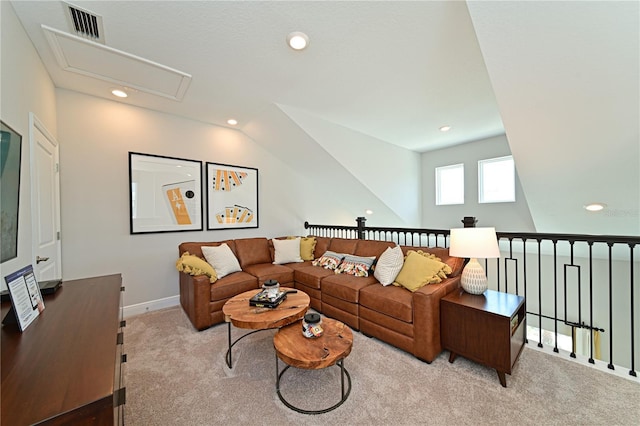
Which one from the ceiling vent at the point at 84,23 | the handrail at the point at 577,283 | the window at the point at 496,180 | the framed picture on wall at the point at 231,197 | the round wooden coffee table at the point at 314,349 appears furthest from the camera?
the window at the point at 496,180

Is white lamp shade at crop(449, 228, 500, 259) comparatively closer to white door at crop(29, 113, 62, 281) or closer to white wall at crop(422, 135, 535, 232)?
white wall at crop(422, 135, 535, 232)

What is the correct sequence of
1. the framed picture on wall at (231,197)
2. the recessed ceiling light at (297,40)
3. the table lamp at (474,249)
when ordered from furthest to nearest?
the framed picture on wall at (231,197)
the table lamp at (474,249)
the recessed ceiling light at (297,40)

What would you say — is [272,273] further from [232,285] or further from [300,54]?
[300,54]

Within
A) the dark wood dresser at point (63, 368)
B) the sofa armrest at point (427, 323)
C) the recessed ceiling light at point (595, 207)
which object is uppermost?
the recessed ceiling light at point (595, 207)

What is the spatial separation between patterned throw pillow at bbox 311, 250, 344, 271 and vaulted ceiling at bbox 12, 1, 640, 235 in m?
1.98

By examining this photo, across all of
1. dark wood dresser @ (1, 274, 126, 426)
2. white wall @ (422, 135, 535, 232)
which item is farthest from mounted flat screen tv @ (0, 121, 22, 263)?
A: white wall @ (422, 135, 535, 232)

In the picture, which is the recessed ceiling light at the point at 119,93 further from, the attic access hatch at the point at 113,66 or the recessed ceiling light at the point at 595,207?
the recessed ceiling light at the point at 595,207

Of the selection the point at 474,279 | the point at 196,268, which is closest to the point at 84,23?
the point at 196,268

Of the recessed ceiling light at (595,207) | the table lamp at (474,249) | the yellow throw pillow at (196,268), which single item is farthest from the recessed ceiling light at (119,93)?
the recessed ceiling light at (595,207)

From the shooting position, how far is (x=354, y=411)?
1.58 m

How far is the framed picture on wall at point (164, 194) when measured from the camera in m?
3.14

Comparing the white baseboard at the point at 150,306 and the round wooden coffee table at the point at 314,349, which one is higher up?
the round wooden coffee table at the point at 314,349

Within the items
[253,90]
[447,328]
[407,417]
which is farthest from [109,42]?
[447,328]

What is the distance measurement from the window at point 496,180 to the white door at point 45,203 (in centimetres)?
599
